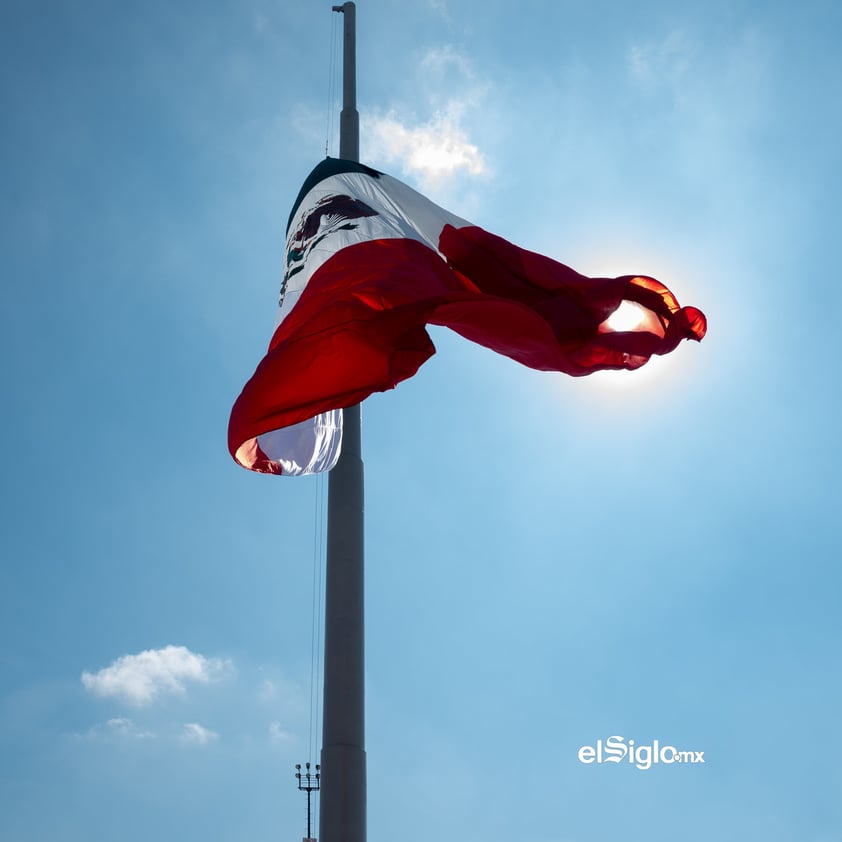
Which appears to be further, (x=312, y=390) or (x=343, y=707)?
(x=312, y=390)

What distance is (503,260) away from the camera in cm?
1180

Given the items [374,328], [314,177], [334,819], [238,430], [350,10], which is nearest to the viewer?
[334,819]

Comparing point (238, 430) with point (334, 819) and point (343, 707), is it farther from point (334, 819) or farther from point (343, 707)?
point (334, 819)

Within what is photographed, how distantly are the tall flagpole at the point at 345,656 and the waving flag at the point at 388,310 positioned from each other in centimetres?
37

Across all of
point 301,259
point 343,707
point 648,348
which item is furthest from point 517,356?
point 343,707

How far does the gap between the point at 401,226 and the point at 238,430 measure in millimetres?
3151

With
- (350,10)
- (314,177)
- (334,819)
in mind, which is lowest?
(334,819)

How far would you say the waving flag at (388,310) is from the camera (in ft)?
32.1

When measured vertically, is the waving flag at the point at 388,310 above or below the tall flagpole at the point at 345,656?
above

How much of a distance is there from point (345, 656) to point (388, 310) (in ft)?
10.6

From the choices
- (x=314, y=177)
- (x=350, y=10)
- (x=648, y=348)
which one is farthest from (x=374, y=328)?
(x=350, y=10)

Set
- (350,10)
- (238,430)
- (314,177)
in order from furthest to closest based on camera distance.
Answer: (350,10) < (314,177) < (238,430)

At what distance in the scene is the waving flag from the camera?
385 inches

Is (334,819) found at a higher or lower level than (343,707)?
lower
